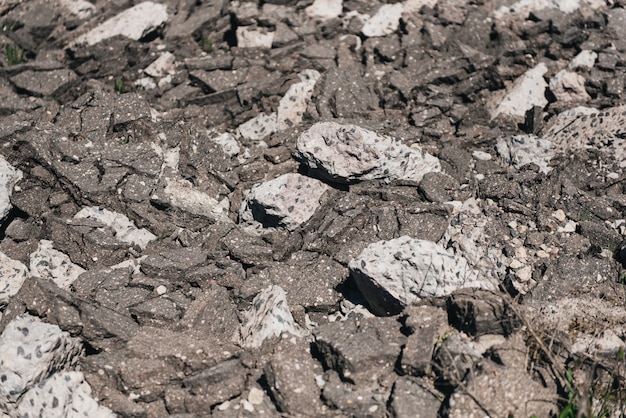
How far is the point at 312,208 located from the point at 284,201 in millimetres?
236

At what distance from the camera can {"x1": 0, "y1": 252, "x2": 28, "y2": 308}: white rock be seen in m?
5.53

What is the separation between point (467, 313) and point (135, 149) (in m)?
3.27

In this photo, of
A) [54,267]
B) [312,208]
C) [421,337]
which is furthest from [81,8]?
[421,337]

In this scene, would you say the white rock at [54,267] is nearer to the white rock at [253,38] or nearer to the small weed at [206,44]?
the small weed at [206,44]

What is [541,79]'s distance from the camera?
23.9 ft

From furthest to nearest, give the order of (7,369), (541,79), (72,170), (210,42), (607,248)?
(210,42) → (541,79) → (72,170) → (607,248) → (7,369)

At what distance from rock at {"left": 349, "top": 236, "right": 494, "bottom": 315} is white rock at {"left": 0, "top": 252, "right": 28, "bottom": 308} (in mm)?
2519

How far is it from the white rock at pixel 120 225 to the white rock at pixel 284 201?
81cm

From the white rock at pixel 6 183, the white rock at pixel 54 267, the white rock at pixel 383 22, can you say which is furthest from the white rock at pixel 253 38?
the white rock at pixel 54 267

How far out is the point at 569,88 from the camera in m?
7.09

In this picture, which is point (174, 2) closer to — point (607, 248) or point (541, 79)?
point (541, 79)

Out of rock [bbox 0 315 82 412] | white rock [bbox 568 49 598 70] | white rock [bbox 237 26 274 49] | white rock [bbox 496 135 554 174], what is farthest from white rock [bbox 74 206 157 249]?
white rock [bbox 568 49 598 70]

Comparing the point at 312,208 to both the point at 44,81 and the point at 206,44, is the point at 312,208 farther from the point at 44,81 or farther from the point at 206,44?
the point at 44,81

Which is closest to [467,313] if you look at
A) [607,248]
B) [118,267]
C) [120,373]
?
[607,248]
